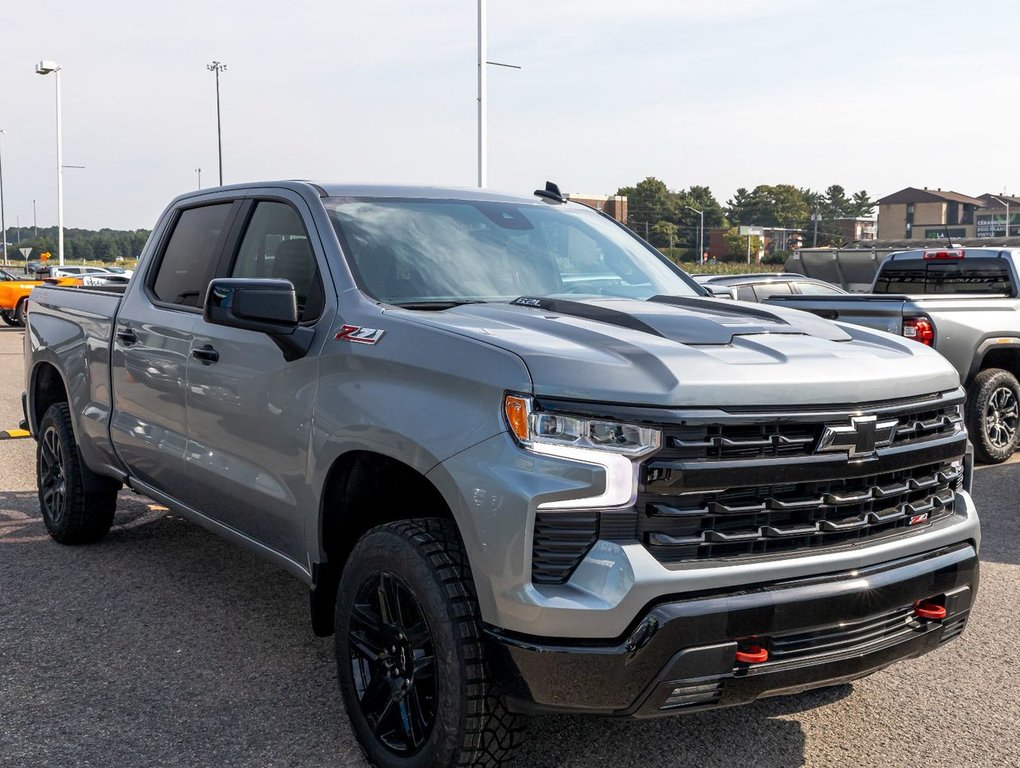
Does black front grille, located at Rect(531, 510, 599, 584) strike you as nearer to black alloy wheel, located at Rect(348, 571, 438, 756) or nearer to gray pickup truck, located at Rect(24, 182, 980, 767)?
gray pickup truck, located at Rect(24, 182, 980, 767)

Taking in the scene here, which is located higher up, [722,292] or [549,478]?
[722,292]

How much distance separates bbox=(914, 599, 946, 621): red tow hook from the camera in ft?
10.4

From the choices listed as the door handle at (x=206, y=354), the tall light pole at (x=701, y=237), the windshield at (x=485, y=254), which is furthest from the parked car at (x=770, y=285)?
the tall light pole at (x=701, y=237)

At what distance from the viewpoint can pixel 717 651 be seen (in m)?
2.76

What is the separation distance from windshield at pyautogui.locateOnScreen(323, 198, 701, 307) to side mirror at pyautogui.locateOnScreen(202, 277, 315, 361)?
29 centimetres

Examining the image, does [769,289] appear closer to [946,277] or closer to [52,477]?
[946,277]

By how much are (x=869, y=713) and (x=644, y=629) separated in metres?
1.63

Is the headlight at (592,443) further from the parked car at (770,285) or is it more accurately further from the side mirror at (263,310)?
the parked car at (770,285)

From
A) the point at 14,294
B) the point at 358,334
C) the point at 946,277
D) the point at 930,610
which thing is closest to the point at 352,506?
the point at 358,334

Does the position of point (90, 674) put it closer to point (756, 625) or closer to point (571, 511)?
point (571, 511)

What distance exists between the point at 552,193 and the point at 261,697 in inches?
103

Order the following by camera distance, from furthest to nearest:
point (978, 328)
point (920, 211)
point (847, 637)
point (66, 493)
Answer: point (920, 211) < point (978, 328) < point (66, 493) < point (847, 637)

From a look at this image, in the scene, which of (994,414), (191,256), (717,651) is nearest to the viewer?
(717,651)

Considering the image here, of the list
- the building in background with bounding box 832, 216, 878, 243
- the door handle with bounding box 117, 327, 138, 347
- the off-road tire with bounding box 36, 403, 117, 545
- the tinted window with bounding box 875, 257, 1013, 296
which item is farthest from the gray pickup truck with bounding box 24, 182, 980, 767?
the building in background with bounding box 832, 216, 878, 243
